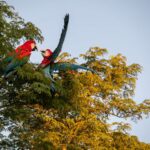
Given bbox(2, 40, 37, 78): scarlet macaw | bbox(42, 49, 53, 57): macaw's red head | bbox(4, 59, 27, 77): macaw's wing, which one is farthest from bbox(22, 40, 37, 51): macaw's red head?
bbox(42, 49, 53, 57): macaw's red head

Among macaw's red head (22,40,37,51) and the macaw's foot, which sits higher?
macaw's red head (22,40,37,51)

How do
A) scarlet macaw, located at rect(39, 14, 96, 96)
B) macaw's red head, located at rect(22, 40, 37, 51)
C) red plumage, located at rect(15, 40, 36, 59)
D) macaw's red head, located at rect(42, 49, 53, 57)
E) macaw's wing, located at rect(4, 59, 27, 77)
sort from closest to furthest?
1. macaw's wing, located at rect(4, 59, 27, 77)
2. red plumage, located at rect(15, 40, 36, 59)
3. macaw's red head, located at rect(22, 40, 37, 51)
4. scarlet macaw, located at rect(39, 14, 96, 96)
5. macaw's red head, located at rect(42, 49, 53, 57)

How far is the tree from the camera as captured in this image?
1023cm

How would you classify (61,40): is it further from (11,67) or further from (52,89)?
(11,67)

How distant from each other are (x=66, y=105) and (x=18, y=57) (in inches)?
70.5

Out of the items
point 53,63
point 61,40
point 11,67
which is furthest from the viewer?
point 53,63

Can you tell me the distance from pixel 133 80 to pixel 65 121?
4138mm

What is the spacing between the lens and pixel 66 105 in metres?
10.5

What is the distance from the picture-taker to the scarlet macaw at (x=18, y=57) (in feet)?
32.6

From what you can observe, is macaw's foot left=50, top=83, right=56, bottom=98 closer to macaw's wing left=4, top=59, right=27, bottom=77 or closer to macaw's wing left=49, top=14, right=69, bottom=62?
macaw's wing left=4, top=59, right=27, bottom=77

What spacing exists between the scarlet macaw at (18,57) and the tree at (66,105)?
0.18 metres

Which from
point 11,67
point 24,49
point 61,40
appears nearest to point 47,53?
point 61,40

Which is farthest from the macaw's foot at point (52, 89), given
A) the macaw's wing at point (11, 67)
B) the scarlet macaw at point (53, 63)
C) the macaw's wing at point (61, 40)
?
the macaw's wing at point (61, 40)

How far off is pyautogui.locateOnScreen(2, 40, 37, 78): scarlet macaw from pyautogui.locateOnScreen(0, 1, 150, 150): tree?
0.18 meters
